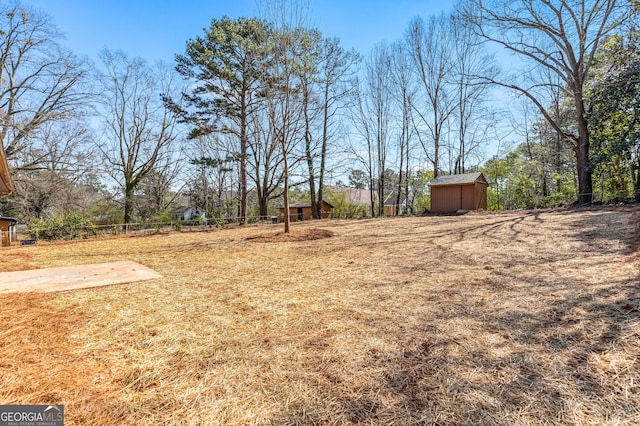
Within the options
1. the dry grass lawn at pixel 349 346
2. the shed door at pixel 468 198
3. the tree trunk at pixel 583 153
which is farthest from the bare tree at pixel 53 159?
the tree trunk at pixel 583 153

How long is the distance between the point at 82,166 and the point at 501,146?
29.1 meters

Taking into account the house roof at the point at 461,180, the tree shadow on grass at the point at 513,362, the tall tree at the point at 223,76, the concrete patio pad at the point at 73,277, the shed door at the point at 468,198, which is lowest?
the tree shadow on grass at the point at 513,362

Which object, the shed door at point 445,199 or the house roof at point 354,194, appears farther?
the house roof at point 354,194

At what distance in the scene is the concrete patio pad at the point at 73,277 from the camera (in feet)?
12.7

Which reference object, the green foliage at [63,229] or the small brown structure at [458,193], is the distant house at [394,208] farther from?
the green foliage at [63,229]

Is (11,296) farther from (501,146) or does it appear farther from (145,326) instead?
(501,146)

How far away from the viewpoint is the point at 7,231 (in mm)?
11664

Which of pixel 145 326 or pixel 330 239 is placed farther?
pixel 330 239

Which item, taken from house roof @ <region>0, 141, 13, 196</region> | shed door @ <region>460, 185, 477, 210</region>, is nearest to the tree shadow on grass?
house roof @ <region>0, 141, 13, 196</region>

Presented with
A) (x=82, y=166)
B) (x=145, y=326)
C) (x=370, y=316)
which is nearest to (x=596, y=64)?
(x=370, y=316)

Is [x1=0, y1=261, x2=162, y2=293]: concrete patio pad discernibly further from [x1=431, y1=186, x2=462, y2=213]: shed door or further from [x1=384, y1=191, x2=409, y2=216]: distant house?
[x1=384, y1=191, x2=409, y2=216]: distant house

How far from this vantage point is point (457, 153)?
2188cm

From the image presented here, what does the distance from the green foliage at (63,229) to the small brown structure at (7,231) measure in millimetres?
732

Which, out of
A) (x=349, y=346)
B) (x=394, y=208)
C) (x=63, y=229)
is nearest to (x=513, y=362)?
(x=349, y=346)
